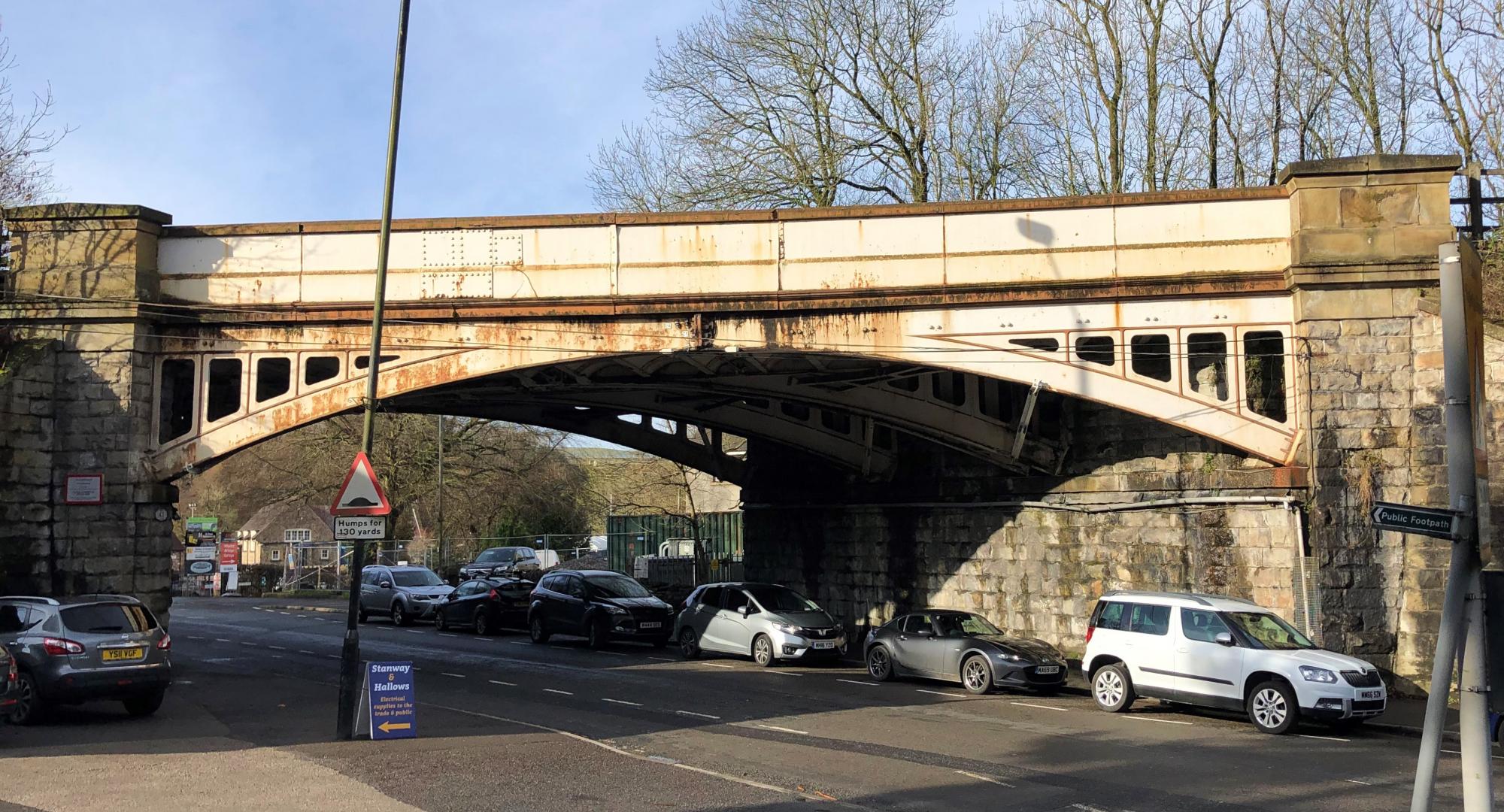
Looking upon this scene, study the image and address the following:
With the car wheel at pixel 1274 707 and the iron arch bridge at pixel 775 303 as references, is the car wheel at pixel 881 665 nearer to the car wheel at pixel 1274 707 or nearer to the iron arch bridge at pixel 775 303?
the iron arch bridge at pixel 775 303

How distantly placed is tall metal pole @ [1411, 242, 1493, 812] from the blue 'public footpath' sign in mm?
9878

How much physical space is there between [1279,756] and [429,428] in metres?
42.4

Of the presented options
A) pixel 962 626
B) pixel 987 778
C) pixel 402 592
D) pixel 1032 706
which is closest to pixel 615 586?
pixel 402 592

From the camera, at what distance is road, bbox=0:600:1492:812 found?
10453mm

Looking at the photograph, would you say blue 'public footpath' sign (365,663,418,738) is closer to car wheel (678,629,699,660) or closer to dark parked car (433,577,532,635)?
car wheel (678,629,699,660)

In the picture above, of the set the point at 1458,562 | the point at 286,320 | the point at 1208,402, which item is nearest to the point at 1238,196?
the point at 1208,402

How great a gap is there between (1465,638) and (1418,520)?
2.32ft

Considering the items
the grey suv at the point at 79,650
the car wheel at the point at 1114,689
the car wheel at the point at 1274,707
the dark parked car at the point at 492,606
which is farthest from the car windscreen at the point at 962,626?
the dark parked car at the point at 492,606

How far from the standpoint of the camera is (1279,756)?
41.9 feet

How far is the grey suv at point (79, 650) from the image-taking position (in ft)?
46.6

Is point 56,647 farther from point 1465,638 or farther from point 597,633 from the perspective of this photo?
point 1465,638

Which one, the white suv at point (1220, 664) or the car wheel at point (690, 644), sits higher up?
the white suv at point (1220, 664)

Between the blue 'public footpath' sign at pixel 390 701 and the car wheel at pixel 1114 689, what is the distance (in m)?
8.89

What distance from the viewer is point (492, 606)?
3000cm
